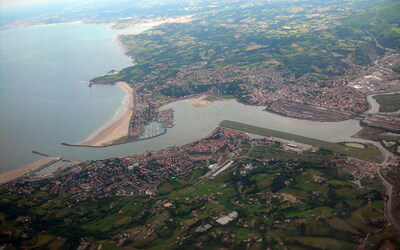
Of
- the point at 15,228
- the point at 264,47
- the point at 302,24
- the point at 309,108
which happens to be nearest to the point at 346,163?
the point at 309,108

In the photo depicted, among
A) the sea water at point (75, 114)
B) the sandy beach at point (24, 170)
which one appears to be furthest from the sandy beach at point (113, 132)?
the sandy beach at point (24, 170)

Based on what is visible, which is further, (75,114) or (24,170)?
(75,114)

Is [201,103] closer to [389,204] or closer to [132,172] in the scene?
[132,172]

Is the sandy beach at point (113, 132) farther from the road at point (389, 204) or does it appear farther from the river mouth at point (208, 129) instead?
the road at point (389, 204)

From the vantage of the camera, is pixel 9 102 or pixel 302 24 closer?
pixel 9 102

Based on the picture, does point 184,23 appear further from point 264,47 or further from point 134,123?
point 134,123

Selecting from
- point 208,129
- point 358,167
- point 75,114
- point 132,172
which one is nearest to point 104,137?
point 132,172
